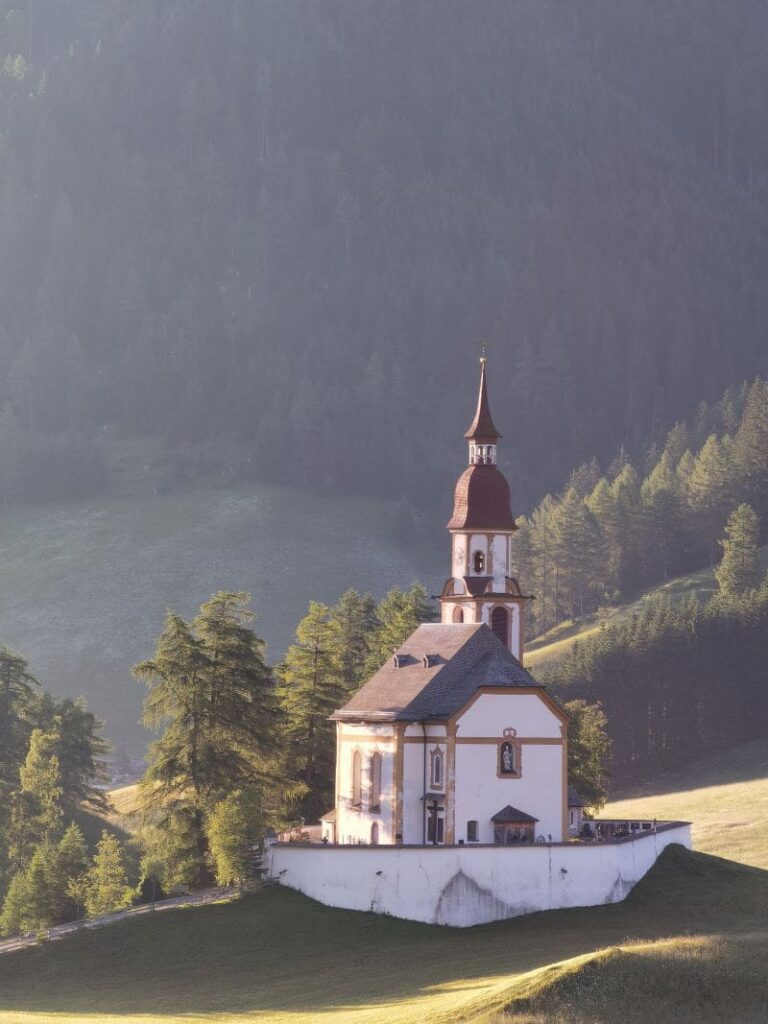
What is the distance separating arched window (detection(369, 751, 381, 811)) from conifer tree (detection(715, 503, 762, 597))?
85060 mm

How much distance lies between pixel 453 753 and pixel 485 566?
14.6m

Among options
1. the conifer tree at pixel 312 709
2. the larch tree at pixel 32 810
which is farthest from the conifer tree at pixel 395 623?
the larch tree at pixel 32 810

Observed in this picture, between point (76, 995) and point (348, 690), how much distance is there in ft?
101

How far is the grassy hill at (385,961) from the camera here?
201 ft

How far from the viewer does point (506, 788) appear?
86750 millimetres

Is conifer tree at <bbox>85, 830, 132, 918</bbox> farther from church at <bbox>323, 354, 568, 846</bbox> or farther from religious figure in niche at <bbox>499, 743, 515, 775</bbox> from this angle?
religious figure in niche at <bbox>499, 743, 515, 775</bbox>

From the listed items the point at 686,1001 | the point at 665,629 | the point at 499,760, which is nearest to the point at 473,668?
the point at 499,760

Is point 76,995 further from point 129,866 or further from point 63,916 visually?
point 129,866

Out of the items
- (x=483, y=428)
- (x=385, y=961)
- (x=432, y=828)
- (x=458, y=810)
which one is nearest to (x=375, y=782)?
(x=432, y=828)

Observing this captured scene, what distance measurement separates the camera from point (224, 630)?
91.5 m

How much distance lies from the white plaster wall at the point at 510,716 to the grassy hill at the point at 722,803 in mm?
15529

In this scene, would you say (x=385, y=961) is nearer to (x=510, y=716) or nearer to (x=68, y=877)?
(x=510, y=716)

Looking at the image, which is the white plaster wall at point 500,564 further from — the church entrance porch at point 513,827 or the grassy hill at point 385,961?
the grassy hill at point 385,961

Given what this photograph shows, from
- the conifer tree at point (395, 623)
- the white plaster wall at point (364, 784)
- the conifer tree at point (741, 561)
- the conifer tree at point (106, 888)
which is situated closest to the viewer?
the conifer tree at point (106, 888)
